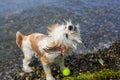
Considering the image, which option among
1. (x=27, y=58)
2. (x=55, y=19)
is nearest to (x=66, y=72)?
(x=27, y=58)

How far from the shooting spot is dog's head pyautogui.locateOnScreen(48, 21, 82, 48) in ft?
18.6

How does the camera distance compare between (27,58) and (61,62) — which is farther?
(27,58)

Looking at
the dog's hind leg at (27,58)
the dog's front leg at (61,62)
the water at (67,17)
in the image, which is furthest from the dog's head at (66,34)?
the water at (67,17)

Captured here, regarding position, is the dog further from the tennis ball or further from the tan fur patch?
the tennis ball

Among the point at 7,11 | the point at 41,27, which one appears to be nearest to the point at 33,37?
the point at 41,27

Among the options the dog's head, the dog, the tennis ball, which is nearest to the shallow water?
the tennis ball

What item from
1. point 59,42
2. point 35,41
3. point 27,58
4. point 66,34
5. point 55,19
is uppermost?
point 66,34

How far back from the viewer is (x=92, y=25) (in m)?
10.6

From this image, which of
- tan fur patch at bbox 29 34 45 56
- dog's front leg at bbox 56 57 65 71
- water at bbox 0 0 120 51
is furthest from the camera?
water at bbox 0 0 120 51

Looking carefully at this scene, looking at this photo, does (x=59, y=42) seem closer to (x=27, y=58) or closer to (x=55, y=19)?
(x=27, y=58)

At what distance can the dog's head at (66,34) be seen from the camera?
566 cm

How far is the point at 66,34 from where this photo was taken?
566cm

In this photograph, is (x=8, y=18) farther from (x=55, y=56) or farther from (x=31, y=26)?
(x=55, y=56)

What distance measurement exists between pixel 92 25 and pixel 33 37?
12.9 feet
